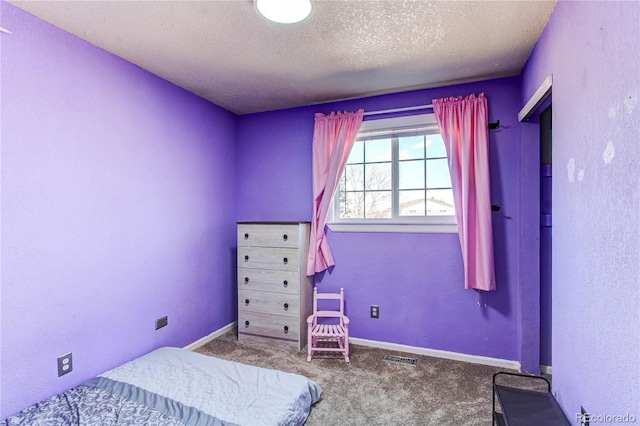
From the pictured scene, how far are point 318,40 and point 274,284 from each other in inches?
80.9

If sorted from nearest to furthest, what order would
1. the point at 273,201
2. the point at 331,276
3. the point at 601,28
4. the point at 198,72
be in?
the point at 601,28
the point at 198,72
the point at 331,276
the point at 273,201

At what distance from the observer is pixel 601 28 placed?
1.14 m

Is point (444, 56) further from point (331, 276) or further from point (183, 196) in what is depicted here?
point (183, 196)

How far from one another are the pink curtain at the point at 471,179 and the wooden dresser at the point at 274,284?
142 cm

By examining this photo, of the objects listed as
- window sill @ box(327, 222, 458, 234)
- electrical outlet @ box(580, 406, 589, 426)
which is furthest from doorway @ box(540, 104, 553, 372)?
electrical outlet @ box(580, 406, 589, 426)

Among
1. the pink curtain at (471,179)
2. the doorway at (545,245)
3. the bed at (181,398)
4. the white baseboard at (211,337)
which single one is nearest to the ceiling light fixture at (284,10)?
the pink curtain at (471,179)

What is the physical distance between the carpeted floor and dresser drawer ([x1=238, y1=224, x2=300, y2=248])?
98cm

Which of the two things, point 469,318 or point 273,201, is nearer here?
point 469,318

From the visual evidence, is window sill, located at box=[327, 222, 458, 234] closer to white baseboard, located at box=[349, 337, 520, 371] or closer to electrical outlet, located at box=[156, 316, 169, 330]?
white baseboard, located at box=[349, 337, 520, 371]

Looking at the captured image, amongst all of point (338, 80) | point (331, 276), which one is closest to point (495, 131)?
point (338, 80)

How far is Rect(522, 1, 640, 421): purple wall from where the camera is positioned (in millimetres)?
963

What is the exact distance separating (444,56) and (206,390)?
273 centimetres

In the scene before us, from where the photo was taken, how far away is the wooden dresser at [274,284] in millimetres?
2828

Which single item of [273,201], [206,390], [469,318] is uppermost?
[273,201]
